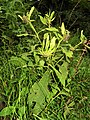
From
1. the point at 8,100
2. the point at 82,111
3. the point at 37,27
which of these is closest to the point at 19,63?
the point at 8,100

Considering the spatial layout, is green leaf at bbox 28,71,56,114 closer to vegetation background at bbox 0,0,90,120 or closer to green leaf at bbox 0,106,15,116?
vegetation background at bbox 0,0,90,120

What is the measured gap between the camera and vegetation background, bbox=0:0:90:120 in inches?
81.4

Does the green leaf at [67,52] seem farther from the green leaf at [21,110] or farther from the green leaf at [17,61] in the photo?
Result: the green leaf at [21,110]

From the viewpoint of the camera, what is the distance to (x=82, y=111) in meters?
2.60

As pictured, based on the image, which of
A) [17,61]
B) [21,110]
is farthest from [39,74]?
[21,110]

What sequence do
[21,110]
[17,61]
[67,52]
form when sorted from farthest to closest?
[17,61], [21,110], [67,52]

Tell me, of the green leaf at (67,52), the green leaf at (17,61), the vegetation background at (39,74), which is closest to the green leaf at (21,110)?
the vegetation background at (39,74)

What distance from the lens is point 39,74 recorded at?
7.54 feet

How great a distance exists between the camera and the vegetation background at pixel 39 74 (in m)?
2.07

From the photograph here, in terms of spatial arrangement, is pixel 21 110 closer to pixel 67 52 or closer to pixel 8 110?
pixel 8 110

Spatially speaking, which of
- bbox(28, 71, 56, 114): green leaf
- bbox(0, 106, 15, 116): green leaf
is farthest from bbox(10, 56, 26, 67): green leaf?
bbox(0, 106, 15, 116): green leaf

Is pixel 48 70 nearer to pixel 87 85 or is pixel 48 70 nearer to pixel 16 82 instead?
pixel 16 82

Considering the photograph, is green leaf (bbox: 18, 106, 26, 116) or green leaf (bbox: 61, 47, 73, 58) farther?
green leaf (bbox: 18, 106, 26, 116)

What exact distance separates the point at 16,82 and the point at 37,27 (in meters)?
0.88
